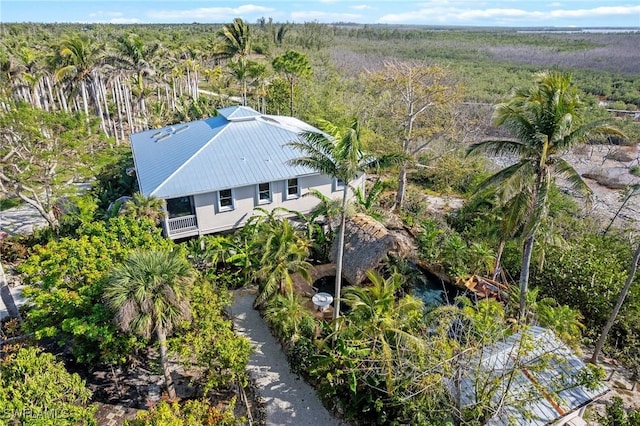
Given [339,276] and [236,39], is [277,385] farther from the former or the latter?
[236,39]

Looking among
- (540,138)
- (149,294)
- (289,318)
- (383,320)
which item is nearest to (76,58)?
(149,294)

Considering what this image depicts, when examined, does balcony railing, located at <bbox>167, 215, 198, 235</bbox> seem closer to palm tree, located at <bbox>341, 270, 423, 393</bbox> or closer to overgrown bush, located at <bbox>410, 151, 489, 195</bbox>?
palm tree, located at <bbox>341, 270, 423, 393</bbox>

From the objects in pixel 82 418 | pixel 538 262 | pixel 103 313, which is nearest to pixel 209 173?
pixel 103 313

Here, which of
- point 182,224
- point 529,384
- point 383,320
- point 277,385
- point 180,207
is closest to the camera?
point 529,384

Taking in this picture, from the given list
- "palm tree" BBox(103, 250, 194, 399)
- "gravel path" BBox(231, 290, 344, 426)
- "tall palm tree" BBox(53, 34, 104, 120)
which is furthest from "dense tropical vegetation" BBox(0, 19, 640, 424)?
"tall palm tree" BBox(53, 34, 104, 120)

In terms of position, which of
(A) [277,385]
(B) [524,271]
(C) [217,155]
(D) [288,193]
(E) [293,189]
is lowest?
(A) [277,385]
